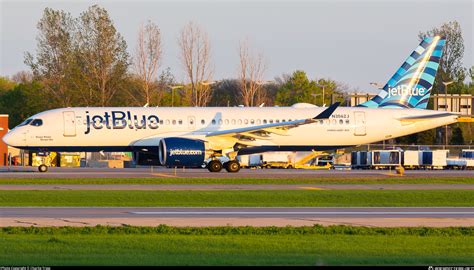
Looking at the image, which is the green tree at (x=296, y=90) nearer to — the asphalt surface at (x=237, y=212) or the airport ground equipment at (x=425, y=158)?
the airport ground equipment at (x=425, y=158)

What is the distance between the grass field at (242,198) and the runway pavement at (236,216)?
2.05 meters

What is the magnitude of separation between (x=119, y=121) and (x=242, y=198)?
19372mm

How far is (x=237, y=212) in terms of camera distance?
92.5ft

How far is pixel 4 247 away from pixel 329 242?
6.83 meters

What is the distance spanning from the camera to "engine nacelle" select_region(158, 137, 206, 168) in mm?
48656

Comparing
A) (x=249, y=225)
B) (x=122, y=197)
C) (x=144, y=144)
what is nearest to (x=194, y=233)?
(x=249, y=225)

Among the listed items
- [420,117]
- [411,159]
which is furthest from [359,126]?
[411,159]

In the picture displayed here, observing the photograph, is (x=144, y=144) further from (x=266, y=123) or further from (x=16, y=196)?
(x=16, y=196)

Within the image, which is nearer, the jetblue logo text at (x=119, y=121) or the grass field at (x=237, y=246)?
the grass field at (x=237, y=246)

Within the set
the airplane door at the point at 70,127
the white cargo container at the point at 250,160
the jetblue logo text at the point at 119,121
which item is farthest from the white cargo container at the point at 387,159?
the airplane door at the point at 70,127

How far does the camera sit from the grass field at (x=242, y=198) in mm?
31734

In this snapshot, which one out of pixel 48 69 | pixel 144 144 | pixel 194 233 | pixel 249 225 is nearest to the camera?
pixel 194 233

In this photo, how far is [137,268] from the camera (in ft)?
53.7

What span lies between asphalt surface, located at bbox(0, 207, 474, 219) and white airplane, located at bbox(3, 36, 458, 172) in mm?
19616
